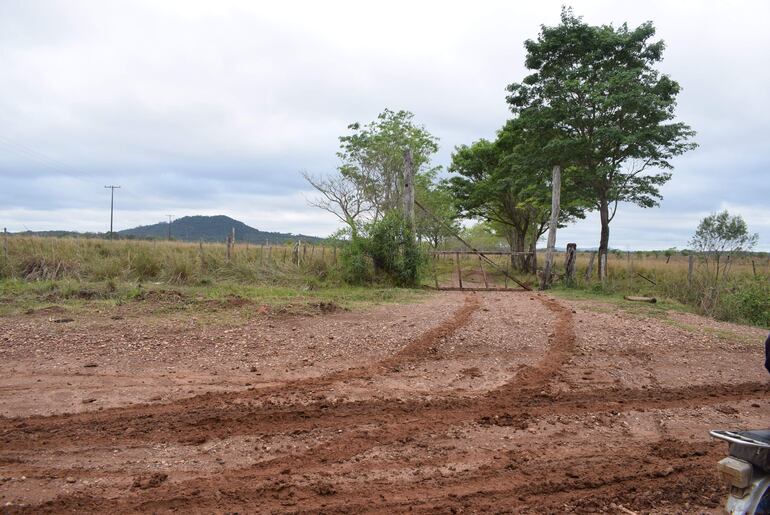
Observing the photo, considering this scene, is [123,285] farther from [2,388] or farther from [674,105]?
[674,105]

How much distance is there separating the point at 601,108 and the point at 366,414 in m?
15.3

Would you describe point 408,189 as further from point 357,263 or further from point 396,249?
point 357,263

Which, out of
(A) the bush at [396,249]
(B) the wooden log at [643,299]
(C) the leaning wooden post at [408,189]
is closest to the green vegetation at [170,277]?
(A) the bush at [396,249]

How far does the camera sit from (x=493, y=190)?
78.7 ft

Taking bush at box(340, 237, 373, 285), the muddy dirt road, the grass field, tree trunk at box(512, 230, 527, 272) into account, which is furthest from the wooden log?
tree trunk at box(512, 230, 527, 272)

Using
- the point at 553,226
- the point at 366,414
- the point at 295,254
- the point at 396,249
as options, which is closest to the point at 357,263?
the point at 396,249

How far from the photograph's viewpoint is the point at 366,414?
4.77 m

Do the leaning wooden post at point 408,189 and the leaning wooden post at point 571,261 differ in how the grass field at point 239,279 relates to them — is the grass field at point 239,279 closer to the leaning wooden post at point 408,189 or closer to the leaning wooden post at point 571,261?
the leaning wooden post at point 571,261

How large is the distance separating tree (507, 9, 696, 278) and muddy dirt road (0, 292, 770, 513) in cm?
943

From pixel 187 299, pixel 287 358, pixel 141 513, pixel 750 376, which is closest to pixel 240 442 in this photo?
pixel 141 513

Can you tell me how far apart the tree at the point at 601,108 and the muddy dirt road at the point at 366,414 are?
9.43m

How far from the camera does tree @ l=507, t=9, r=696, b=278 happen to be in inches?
639

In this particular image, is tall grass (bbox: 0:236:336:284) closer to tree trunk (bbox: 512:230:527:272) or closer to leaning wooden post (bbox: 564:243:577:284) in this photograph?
leaning wooden post (bbox: 564:243:577:284)

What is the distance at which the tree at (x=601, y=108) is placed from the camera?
1623 cm
